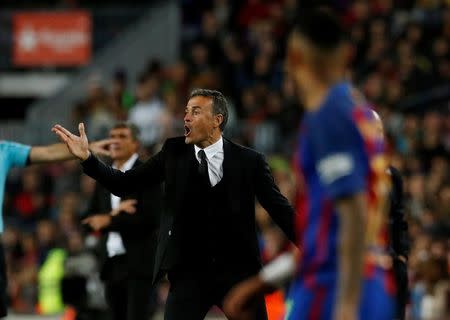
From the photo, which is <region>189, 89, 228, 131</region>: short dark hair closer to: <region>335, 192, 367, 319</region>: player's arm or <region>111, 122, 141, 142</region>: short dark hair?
<region>111, 122, 141, 142</region>: short dark hair

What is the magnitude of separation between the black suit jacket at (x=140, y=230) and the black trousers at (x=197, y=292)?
197cm

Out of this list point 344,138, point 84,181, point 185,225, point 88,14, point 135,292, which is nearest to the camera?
point 344,138

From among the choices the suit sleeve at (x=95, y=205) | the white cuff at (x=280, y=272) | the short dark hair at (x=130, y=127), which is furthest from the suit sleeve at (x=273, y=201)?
the suit sleeve at (x=95, y=205)

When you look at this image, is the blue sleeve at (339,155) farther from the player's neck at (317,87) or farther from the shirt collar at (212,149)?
the shirt collar at (212,149)

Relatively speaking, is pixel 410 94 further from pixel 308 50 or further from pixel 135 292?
pixel 308 50

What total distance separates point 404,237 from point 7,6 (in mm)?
16521

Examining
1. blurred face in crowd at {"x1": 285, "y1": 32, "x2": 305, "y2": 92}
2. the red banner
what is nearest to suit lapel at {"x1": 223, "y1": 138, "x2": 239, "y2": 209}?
blurred face in crowd at {"x1": 285, "y1": 32, "x2": 305, "y2": 92}

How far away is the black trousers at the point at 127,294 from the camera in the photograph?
9.52 metres

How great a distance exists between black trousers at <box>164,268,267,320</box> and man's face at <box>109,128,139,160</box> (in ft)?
7.89

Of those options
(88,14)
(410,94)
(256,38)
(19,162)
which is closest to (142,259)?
(19,162)

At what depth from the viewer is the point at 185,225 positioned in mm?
7648

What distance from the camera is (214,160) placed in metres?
7.76

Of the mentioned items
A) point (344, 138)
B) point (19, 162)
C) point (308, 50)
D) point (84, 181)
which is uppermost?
point (308, 50)

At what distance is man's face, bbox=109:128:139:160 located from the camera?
32.3 ft
